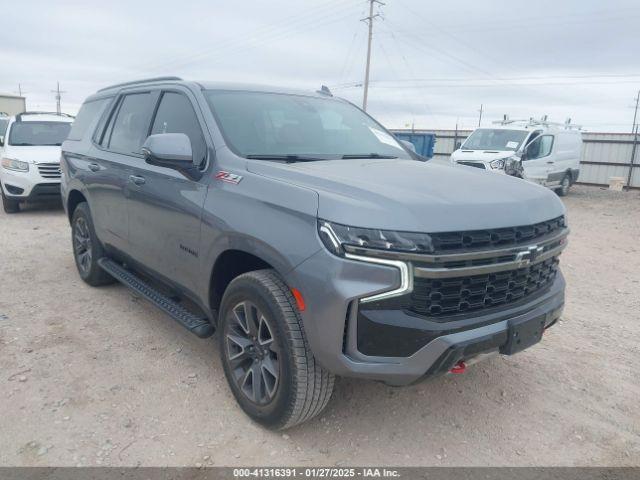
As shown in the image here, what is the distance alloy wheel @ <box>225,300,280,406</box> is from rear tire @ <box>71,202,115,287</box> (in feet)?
8.09

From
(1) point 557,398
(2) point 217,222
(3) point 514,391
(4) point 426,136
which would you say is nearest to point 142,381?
(2) point 217,222

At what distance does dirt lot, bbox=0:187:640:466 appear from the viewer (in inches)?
108

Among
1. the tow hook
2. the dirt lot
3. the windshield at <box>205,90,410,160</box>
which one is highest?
the windshield at <box>205,90,410,160</box>

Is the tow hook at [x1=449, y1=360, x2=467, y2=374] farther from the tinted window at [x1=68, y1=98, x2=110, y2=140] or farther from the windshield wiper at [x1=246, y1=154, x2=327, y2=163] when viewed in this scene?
the tinted window at [x1=68, y1=98, x2=110, y2=140]

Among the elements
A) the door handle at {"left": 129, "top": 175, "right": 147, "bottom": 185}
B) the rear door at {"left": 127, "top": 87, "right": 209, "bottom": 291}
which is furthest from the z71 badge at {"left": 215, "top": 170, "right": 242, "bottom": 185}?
the door handle at {"left": 129, "top": 175, "right": 147, "bottom": 185}

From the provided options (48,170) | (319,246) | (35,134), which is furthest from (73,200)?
(35,134)

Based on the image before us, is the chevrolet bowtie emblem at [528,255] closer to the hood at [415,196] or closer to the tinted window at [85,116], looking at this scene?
the hood at [415,196]

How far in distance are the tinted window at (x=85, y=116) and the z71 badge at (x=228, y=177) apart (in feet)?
8.44

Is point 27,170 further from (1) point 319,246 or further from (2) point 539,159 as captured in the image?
(2) point 539,159

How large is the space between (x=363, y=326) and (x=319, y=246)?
412 millimetres

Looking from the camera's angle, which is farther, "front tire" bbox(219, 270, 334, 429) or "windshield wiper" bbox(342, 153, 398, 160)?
"windshield wiper" bbox(342, 153, 398, 160)

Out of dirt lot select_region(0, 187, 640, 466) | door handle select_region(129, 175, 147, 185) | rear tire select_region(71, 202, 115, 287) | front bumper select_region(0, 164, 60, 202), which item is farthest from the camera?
front bumper select_region(0, 164, 60, 202)

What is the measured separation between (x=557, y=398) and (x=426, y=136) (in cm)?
1648

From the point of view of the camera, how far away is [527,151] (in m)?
14.1
